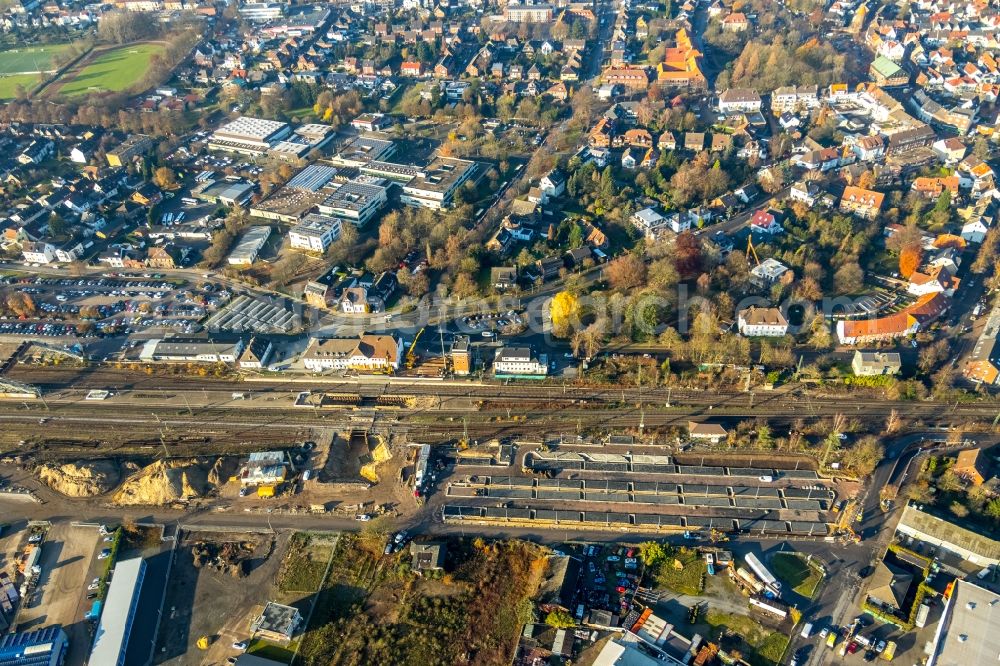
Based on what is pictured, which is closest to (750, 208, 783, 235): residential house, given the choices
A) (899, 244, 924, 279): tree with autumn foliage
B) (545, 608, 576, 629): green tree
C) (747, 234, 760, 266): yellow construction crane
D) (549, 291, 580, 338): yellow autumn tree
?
(747, 234, 760, 266): yellow construction crane

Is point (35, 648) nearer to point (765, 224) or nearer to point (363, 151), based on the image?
point (363, 151)

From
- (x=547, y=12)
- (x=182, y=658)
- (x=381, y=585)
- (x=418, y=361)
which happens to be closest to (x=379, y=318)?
(x=418, y=361)

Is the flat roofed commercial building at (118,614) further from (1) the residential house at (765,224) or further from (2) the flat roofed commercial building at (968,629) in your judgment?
(1) the residential house at (765,224)

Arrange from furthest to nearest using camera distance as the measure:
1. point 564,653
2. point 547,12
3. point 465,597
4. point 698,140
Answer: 1. point 547,12
2. point 698,140
3. point 465,597
4. point 564,653

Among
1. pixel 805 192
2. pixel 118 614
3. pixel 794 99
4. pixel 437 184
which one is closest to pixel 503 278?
pixel 437 184

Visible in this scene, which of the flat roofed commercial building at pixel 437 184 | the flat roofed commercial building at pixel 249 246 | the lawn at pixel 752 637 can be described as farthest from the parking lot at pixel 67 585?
the flat roofed commercial building at pixel 437 184

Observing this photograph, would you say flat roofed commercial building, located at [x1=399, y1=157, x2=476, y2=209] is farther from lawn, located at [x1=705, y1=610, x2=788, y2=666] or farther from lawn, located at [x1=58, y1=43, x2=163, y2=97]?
lawn, located at [x1=58, y1=43, x2=163, y2=97]

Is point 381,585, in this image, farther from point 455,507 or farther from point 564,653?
point 564,653
